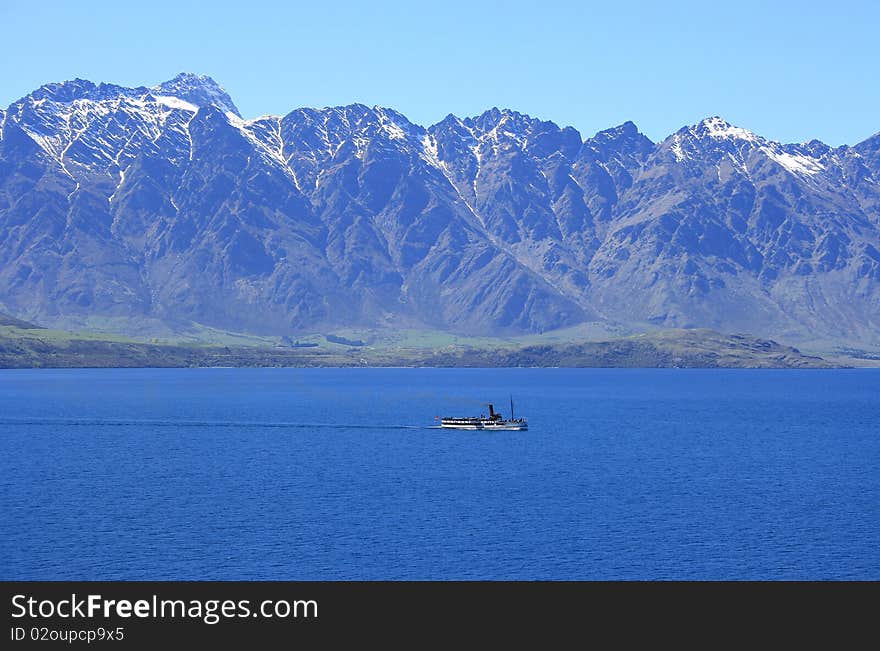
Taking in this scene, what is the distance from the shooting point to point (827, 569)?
354ft
